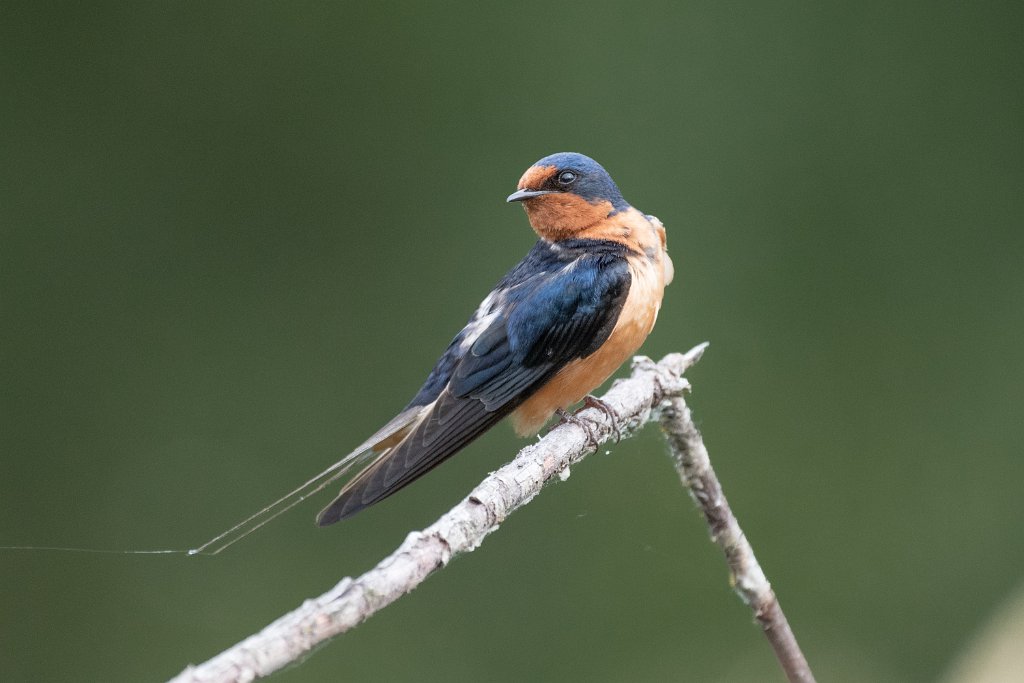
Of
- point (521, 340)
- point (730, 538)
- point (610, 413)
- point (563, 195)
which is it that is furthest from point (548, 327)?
point (730, 538)

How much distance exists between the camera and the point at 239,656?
0.82m

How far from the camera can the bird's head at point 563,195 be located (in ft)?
7.16

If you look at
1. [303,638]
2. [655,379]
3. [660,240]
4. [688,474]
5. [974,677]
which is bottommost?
[974,677]

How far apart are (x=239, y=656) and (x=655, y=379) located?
48.4 inches

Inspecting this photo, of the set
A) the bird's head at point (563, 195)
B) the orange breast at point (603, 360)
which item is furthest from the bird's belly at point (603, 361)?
the bird's head at point (563, 195)

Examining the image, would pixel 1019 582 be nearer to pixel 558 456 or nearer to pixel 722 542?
pixel 722 542

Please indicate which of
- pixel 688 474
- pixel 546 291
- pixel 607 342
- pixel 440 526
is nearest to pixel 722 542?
pixel 688 474

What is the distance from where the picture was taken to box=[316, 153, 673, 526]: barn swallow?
1.98 meters

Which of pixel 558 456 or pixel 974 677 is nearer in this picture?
pixel 558 456

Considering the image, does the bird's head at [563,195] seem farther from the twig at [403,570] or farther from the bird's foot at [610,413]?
the twig at [403,570]

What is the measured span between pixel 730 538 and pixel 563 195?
2.50 feet

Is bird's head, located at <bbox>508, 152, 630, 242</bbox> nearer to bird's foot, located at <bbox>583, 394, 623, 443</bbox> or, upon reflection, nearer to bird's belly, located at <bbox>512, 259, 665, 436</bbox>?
bird's belly, located at <bbox>512, 259, 665, 436</bbox>

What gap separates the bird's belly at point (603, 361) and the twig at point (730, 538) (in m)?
0.18

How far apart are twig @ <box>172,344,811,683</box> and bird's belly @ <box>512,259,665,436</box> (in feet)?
0.77
